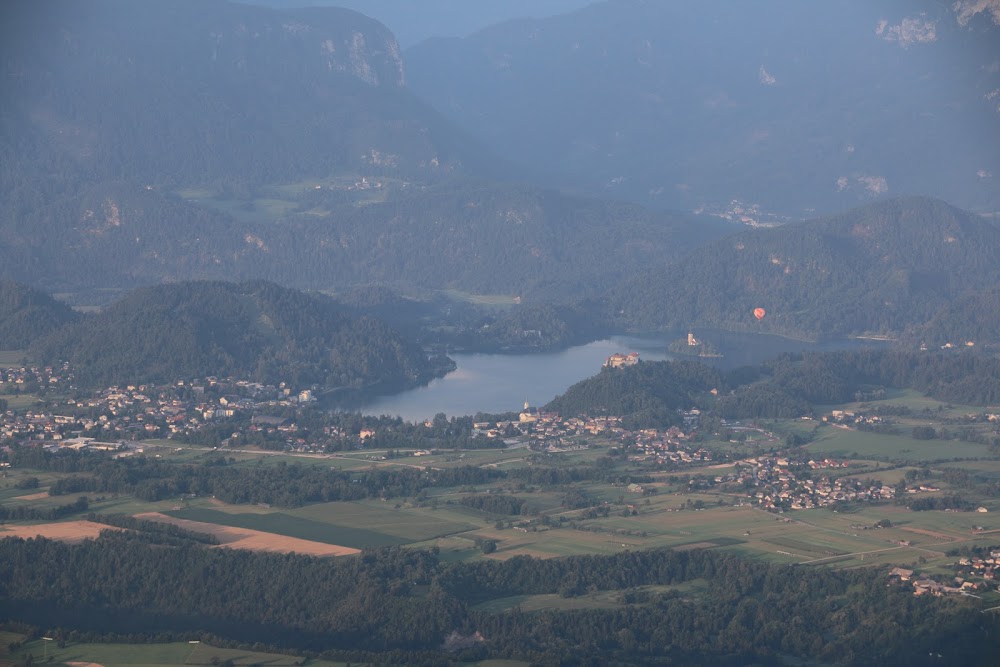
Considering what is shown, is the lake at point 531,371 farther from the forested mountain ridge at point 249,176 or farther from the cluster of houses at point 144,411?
the forested mountain ridge at point 249,176

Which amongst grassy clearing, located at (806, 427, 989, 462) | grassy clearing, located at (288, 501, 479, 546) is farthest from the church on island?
grassy clearing, located at (288, 501, 479, 546)

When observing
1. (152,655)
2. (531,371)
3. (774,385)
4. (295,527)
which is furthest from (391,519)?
(531,371)

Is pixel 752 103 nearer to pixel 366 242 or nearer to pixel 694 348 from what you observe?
pixel 366 242

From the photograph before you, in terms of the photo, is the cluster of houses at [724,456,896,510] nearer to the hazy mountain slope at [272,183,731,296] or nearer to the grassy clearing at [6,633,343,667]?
the grassy clearing at [6,633,343,667]

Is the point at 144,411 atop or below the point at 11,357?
below

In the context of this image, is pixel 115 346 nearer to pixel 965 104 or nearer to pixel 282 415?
pixel 282 415

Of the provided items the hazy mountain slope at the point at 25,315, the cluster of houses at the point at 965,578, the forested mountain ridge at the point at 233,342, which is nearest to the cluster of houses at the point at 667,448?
the cluster of houses at the point at 965,578
